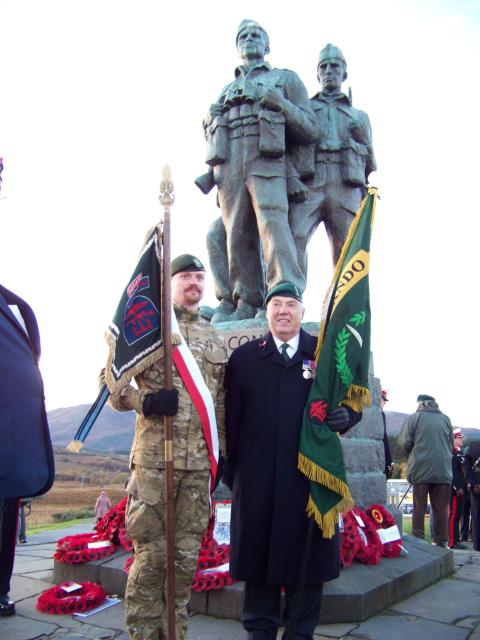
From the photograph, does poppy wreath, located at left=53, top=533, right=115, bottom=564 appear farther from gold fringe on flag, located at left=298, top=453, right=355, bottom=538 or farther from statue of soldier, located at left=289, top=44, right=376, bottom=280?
statue of soldier, located at left=289, top=44, right=376, bottom=280

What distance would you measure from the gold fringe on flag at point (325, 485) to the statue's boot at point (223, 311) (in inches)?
122

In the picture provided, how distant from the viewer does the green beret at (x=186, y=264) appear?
2.95 meters

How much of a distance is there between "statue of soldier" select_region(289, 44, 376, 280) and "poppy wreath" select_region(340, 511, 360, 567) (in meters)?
2.64

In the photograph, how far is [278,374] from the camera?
2.77 m

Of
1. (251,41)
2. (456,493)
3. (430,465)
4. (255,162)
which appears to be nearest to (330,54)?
(251,41)

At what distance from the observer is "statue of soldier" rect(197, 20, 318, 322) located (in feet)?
17.5

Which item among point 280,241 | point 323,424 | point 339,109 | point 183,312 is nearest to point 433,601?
point 323,424

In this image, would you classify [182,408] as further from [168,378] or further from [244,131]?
[244,131]

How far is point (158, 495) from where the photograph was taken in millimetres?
2627

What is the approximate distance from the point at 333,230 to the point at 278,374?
361cm

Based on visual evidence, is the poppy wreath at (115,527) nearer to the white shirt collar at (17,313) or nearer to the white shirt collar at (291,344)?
the white shirt collar at (291,344)

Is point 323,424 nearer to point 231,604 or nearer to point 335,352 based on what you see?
point 335,352

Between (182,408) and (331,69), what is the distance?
484 centimetres

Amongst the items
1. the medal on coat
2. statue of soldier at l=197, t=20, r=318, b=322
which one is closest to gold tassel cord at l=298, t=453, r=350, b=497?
the medal on coat
